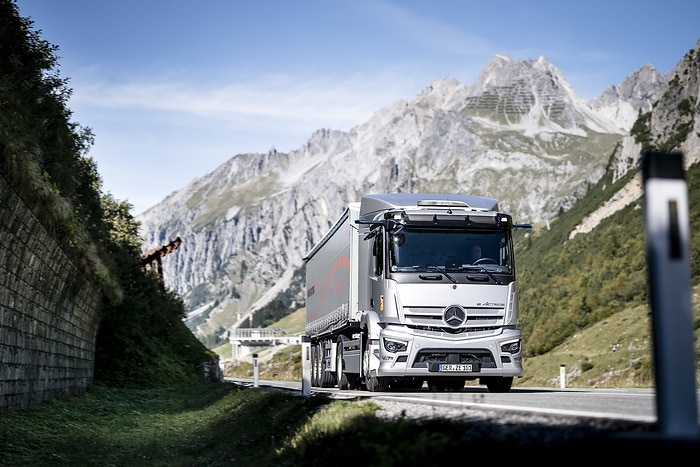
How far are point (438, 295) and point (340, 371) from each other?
6.16 metres

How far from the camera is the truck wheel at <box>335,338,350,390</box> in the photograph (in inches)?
840

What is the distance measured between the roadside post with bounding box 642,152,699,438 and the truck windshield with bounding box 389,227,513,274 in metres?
12.5

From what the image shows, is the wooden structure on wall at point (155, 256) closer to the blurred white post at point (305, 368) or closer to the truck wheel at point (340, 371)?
the truck wheel at point (340, 371)

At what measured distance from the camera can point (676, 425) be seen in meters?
4.19

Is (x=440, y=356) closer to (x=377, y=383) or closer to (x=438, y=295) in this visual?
(x=438, y=295)

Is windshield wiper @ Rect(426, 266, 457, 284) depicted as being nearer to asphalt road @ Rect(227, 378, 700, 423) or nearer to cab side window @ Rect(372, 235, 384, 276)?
cab side window @ Rect(372, 235, 384, 276)

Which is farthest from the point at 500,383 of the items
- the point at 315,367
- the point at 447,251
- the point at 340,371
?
the point at 315,367

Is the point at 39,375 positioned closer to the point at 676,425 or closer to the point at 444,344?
the point at 444,344

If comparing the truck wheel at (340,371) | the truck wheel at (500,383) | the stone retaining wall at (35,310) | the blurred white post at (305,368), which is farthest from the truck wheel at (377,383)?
the stone retaining wall at (35,310)

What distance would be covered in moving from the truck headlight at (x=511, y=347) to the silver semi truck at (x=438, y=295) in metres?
0.02

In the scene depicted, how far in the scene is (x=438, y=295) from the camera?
16.5 metres

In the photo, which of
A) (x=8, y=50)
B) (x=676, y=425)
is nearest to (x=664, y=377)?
(x=676, y=425)

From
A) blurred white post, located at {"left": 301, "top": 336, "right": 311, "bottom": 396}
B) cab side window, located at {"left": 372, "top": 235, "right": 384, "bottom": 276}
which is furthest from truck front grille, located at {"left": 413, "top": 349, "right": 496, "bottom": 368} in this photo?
blurred white post, located at {"left": 301, "top": 336, "right": 311, "bottom": 396}

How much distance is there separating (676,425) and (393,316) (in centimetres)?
1238
